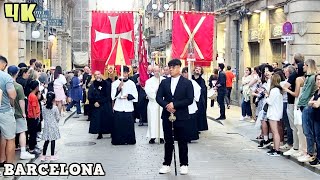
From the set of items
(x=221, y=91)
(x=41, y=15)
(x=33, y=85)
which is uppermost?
(x=41, y=15)

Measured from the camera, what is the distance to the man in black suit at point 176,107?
894cm

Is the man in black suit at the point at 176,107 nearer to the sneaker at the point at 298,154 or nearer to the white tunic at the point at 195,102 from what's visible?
the white tunic at the point at 195,102

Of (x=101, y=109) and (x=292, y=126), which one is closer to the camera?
(x=292, y=126)

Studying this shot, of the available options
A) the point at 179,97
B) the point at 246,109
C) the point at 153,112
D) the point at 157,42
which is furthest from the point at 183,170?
the point at 157,42

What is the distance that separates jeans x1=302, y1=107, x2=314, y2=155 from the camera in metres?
9.59

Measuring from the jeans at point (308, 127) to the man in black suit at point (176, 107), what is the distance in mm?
2415

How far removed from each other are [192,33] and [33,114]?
5153 mm

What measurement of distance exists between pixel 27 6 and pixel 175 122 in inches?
351

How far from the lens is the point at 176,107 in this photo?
8.87m

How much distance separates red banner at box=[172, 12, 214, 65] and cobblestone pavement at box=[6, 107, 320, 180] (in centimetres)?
246

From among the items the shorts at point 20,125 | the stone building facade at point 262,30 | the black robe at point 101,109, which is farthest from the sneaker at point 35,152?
the stone building facade at point 262,30

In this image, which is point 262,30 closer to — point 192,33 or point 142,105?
point 142,105

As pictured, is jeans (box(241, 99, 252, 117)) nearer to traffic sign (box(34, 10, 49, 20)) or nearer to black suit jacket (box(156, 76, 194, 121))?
black suit jacket (box(156, 76, 194, 121))

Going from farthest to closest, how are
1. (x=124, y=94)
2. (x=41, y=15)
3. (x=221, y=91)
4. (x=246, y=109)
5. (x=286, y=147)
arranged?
(x=41, y=15) → (x=221, y=91) → (x=246, y=109) → (x=124, y=94) → (x=286, y=147)
